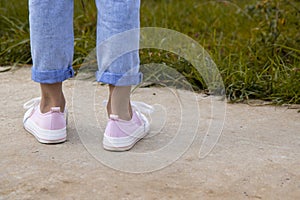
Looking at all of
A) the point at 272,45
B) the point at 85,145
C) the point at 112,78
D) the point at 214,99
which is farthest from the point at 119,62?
the point at 272,45

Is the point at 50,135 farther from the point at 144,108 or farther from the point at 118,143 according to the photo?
the point at 144,108

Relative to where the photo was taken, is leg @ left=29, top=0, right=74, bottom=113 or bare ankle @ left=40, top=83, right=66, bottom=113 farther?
bare ankle @ left=40, top=83, right=66, bottom=113

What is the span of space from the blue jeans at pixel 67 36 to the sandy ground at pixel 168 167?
233 millimetres

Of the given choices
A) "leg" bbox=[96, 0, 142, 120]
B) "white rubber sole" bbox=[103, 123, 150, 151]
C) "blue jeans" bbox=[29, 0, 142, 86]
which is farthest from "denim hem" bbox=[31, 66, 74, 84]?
"white rubber sole" bbox=[103, 123, 150, 151]

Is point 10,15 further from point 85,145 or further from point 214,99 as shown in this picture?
point 85,145

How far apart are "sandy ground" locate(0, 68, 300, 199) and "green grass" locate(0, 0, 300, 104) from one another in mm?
330

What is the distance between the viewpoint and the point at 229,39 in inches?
125

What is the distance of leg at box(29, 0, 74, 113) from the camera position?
177 centimetres

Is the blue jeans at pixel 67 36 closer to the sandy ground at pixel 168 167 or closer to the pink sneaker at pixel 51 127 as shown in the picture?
the pink sneaker at pixel 51 127

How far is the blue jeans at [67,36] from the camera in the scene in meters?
1.73

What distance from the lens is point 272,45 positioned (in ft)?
9.41

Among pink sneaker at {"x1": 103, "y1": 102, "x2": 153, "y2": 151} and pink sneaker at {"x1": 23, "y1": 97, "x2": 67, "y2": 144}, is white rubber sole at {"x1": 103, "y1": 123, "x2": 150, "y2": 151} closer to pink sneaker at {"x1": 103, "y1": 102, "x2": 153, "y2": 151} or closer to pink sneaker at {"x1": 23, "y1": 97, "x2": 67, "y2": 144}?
pink sneaker at {"x1": 103, "y1": 102, "x2": 153, "y2": 151}

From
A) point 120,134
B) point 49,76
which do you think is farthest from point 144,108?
point 49,76

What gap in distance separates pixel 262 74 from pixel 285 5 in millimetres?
809
